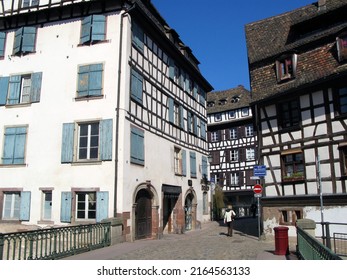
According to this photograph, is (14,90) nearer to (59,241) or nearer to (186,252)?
(59,241)

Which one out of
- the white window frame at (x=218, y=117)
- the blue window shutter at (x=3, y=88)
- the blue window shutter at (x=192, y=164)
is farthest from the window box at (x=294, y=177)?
the white window frame at (x=218, y=117)

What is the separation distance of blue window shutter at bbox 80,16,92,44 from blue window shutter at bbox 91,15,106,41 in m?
0.24

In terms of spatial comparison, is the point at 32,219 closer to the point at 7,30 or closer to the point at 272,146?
the point at 7,30

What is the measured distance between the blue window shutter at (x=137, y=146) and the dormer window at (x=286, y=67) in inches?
278

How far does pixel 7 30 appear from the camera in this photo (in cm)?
1862

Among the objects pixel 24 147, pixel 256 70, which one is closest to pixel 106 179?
pixel 24 147

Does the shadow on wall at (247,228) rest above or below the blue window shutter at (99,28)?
below

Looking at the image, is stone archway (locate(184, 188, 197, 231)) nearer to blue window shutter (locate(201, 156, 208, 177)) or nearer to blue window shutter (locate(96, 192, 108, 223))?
blue window shutter (locate(201, 156, 208, 177))

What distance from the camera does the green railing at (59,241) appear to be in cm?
981

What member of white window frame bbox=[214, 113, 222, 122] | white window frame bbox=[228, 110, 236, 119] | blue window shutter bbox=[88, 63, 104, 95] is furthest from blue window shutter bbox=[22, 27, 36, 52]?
white window frame bbox=[214, 113, 222, 122]

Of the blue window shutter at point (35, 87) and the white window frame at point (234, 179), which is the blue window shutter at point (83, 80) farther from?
the white window frame at point (234, 179)

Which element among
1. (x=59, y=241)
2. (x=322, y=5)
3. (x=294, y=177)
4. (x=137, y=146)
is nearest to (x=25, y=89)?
(x=137, y=146)

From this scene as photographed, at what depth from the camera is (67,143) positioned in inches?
628

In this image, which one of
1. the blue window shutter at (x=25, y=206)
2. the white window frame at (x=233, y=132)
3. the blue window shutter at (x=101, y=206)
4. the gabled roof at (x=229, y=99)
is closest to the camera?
the blue window shutter at (x=101, y=206)
